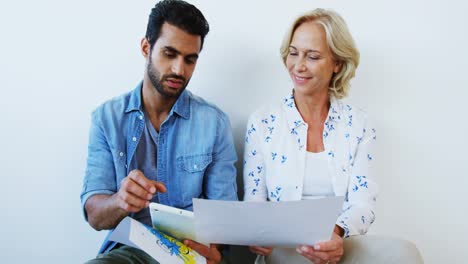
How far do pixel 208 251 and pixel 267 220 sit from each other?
22 centimetres

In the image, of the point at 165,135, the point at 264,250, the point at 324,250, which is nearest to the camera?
the point at 324,250

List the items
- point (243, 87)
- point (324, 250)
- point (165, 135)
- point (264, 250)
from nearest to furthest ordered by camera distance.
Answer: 1. point (324, 250)
2. point (264, 250)
3. point (165, 135)
4. point (243, 87)

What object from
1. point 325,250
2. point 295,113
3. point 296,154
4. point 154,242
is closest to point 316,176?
point 296,154

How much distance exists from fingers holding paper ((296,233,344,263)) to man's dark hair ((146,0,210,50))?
2.04 feet

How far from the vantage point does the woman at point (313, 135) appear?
56.7 inches

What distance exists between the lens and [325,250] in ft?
3.93

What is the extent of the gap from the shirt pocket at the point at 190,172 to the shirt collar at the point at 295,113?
264 mm

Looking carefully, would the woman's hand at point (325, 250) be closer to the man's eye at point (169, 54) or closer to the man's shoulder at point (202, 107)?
the man's shoulder at point (202, 107)

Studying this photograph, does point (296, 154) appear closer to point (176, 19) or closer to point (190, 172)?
point (190, 172)

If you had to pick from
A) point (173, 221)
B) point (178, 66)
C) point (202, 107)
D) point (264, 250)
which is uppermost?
point (178, 66)
